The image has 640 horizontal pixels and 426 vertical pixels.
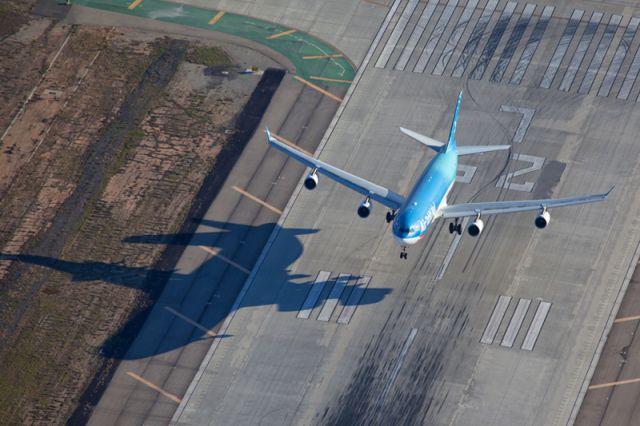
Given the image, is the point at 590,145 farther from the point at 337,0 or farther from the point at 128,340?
the point at 128,340

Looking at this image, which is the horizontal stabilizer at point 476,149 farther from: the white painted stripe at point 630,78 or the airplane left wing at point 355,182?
the white painted stripe at point 630,78

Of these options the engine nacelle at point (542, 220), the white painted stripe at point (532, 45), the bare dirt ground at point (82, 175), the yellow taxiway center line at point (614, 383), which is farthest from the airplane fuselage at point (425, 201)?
the bare dirt ground at point (82, 175)

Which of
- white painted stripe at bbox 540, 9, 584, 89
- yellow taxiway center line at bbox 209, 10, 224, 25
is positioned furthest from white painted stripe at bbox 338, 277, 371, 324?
yellow taxiway center line at bbox 209, 10, 224, 25

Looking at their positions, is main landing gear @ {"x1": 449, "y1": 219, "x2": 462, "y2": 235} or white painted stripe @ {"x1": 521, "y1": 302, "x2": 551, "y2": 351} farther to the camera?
main landing gear @ {"x1": 449, "y1": 219, "x2": 462, "y2": 235}

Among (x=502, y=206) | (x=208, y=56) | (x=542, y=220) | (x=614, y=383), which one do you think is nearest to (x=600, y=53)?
(x=502, y=206)

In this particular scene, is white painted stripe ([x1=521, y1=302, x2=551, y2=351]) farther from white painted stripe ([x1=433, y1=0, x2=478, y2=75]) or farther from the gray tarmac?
white painted stripe ([x1=433, y1=0, x2=478, y2=75])
